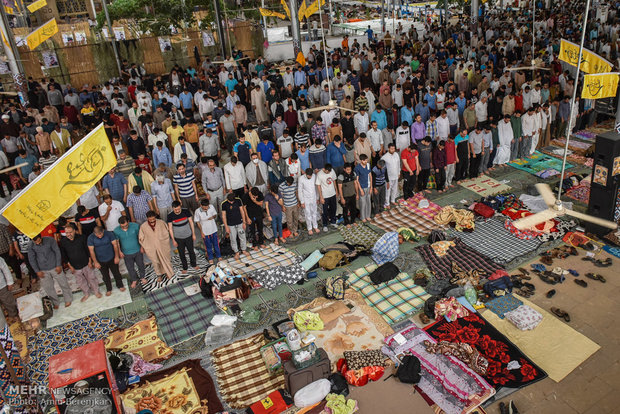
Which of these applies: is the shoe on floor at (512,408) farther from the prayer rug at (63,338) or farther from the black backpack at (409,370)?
the prayer rug at (63,338)

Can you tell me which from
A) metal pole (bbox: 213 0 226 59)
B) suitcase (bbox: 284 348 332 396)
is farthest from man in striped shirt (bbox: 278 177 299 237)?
metal pole (bbox: 213 0 226 59)

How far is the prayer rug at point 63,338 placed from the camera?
805cm

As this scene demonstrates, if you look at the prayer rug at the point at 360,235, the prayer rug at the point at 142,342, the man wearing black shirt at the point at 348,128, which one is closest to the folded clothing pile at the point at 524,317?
the prayer rug at the point at 360,235

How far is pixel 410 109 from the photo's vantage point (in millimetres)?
13992

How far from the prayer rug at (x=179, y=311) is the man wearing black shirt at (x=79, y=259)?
1.11 meters

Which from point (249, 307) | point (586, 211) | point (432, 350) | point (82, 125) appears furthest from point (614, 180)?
point (82, 125)

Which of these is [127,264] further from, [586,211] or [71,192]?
[586,211]

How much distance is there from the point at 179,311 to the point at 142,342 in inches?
36.0

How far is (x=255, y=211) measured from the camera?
10352 mm

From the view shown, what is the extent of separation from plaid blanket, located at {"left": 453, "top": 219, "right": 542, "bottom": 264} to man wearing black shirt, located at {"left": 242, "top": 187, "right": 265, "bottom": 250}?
430 centimetres

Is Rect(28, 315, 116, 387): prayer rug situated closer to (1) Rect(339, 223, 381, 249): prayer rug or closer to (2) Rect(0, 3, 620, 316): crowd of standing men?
(2) Rect(0, 3, 620, 316): crowd of standing men

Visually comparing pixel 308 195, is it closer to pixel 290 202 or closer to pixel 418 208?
pixel 290 202

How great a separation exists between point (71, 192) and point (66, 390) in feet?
8.60

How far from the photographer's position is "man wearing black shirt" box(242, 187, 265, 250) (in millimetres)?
10297
